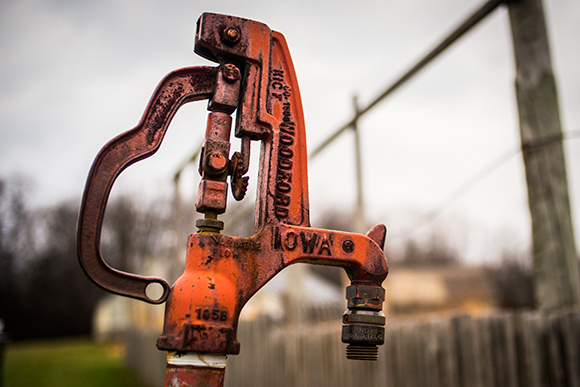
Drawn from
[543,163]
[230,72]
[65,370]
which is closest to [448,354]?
[543,163]

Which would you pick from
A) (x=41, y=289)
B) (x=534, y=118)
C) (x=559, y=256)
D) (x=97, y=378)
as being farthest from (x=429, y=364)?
(x=41, y=289)

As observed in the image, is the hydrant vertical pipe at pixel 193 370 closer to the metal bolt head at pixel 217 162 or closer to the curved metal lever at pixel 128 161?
the curved metal lever at pixel 128 161

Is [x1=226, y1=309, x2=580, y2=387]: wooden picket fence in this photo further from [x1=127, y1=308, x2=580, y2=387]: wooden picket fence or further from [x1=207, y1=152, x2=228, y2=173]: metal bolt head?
[x1=207, y1=152, x2=228, y2=173]: metal bolt head

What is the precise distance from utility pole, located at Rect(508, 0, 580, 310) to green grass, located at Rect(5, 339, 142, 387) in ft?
31.8

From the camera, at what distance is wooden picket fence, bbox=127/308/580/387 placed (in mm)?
2619

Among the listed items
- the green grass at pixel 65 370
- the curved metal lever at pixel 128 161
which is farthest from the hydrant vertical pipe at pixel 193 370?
the green grass at pixel 65 370

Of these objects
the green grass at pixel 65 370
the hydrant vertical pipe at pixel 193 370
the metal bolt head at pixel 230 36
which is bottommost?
the green grass at pixel 65 370

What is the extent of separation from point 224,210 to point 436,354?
285cm

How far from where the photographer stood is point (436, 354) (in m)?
3.54

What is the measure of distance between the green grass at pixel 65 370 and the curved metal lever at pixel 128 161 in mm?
10031

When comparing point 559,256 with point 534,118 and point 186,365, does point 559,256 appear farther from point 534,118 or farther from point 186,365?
point 186,365

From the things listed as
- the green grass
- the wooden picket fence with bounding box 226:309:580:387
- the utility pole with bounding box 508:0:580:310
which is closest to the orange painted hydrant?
the utility pole with bounding box 508:0:580:310

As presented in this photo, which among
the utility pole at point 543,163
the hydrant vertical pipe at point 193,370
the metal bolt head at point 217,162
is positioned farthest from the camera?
the utility pole at point 543,163

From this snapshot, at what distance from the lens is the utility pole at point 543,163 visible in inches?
101
